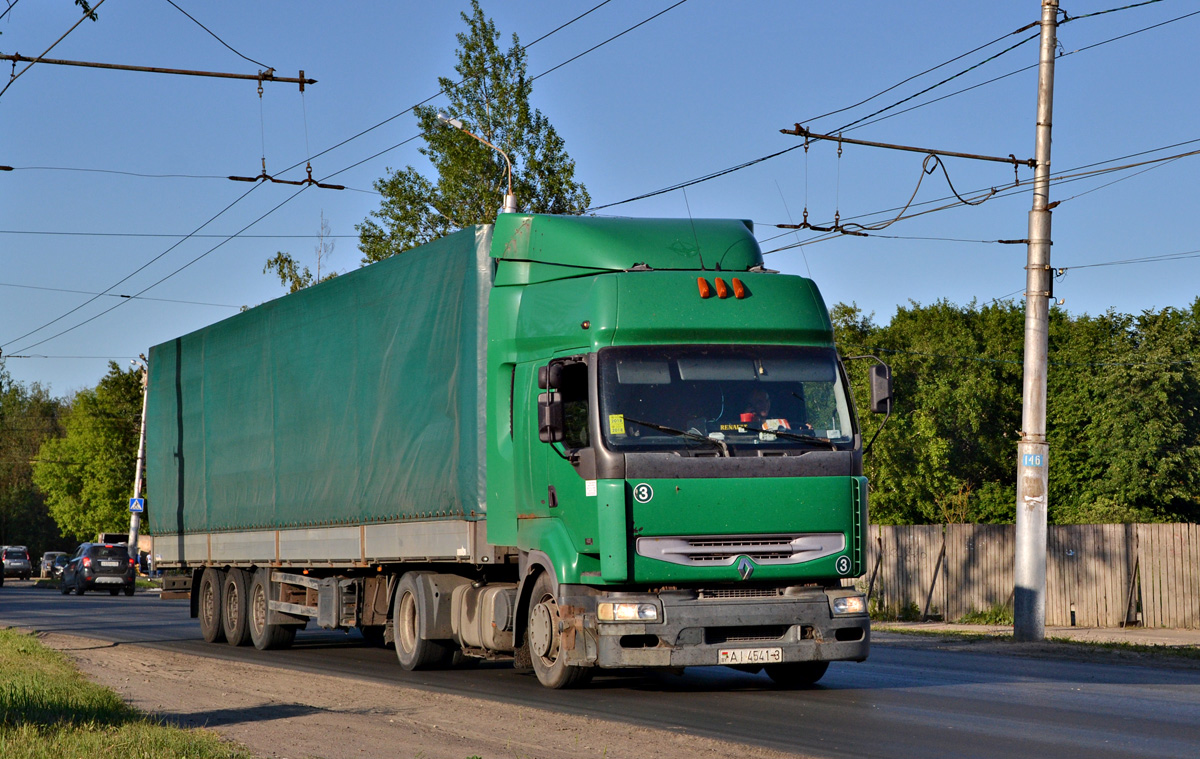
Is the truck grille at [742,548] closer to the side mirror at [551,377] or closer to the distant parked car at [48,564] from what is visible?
the side mirror at [551,377]

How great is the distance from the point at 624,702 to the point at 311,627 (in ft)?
52.0

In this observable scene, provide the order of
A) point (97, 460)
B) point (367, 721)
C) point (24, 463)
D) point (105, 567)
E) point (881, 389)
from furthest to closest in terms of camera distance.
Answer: point (24, 463) < point (97, 460) < point (105, 567) < point (881, 389) < point (367, 721)

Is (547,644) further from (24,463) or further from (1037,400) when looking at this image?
(24,463)

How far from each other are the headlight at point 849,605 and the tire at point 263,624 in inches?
375

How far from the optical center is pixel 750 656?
37.2 feet

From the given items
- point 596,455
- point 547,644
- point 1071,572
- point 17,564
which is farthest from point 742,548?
point 17,564

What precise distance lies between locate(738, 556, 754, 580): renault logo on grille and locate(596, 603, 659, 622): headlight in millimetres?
750

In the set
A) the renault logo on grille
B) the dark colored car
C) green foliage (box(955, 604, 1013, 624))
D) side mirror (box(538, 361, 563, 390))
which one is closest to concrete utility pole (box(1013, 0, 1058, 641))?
green foliage (box(955, 604, 1013, 624))

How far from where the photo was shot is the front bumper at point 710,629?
438 inches

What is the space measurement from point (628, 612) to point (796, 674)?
2591mm

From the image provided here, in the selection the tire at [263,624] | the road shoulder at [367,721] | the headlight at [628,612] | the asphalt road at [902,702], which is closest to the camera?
the road shoulder at [367,721]

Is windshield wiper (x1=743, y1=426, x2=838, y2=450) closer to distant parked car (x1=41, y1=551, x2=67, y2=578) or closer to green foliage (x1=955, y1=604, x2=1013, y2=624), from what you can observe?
green foliage (x1=955, y1=604, x2=1013, y2=624)

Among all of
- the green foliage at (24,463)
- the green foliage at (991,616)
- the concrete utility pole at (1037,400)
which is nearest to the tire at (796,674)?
the concrete utility pole at (1037,400)

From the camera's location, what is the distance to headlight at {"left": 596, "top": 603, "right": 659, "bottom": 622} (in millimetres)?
11109
